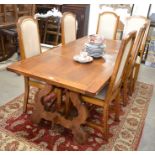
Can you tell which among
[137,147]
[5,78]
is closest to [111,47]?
[137,147]

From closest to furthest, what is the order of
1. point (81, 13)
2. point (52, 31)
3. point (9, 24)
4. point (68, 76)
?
point (68, 76)
point (9, 24)
point (81, 13)
point (52, 31)

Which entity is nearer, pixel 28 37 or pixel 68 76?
pixel 68 76

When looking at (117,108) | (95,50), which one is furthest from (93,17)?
(117,108)

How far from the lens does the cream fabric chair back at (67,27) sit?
2801 millimetres

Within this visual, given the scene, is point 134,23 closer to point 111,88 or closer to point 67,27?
point 67,27

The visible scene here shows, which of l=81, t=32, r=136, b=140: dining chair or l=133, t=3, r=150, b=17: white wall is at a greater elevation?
l=133, t=3, r=150, b=17: white wall

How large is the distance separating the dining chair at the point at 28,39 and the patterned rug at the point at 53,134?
32 cm

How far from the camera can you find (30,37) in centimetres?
220

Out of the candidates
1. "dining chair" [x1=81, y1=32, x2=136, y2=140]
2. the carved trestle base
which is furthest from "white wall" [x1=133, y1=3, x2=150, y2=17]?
the carved trestle base

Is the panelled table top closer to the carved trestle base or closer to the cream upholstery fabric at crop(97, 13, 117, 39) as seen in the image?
the carved trestle base

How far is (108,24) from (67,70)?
1723 millimetres

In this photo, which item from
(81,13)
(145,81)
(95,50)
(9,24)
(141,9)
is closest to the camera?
(95,50)

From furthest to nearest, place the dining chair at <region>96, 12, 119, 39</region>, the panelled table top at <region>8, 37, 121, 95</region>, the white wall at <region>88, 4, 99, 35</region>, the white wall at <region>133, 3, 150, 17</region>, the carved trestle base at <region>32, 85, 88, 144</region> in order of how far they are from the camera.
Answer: the white wall at <region>88, 4, 99, 35</region>, the white wall at <region>133, 3, 150, 17</region>, the dining chair at <region>96, 12, 119, 39</region>, the carved trestle base at <region>32, 85, 88, 144</region>, the panelled table top at <region>8, 37, 121, 95</region>

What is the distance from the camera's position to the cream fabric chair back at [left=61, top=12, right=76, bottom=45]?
2.80m
